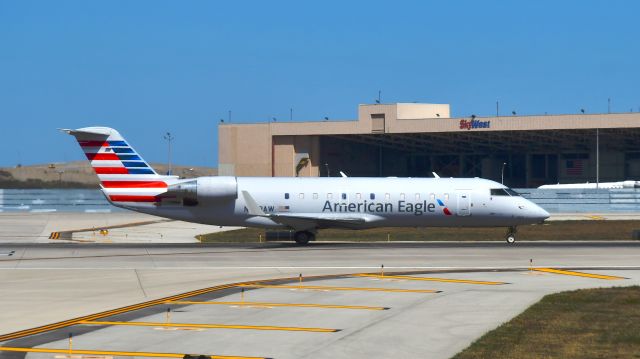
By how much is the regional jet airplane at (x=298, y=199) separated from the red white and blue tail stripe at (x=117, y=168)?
0.16ft

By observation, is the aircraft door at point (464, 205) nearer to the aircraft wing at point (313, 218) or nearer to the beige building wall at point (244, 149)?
the aircraft wing at point (313, 218)

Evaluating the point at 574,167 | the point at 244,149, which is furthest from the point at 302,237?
the point at 574,167

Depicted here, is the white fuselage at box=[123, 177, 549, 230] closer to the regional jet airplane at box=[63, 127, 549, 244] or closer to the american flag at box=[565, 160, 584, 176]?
the regional jet airplane at box=[63, 127, 549, 244]

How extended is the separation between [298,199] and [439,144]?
258 feet

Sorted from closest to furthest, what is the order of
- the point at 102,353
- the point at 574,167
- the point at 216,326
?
the point at 102,353 < the point at 216,326 < the point at 574,167

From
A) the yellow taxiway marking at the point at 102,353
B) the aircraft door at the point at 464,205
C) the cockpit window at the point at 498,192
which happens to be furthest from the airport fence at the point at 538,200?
the yellow taxiway marking at the point at 102,353

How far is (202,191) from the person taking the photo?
47.4 m

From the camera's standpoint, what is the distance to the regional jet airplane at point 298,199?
47625 millimetres

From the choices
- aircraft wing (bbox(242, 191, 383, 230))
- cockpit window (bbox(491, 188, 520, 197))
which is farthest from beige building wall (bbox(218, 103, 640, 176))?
aircraft wing (bbox(242, 191, 383, 230))

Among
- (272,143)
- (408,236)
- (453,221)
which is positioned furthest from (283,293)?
(272,143)

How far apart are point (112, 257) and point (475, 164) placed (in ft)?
330

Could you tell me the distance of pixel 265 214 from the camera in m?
47.5

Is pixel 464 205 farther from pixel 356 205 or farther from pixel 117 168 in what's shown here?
pixel 117 168

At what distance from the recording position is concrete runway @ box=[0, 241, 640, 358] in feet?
64.0
